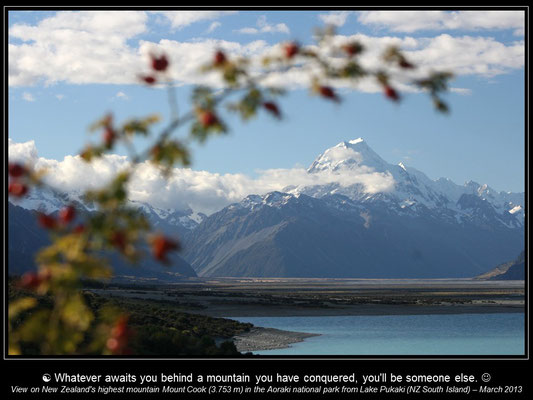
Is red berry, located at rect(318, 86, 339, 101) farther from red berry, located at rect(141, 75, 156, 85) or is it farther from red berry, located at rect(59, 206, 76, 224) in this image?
red berry, located at rect(59, 206, 76, 224)

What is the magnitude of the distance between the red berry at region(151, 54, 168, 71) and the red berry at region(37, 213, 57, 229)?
62.5 inches

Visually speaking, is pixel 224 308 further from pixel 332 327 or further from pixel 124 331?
pixel 124 331

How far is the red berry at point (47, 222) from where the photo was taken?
18.6 feet

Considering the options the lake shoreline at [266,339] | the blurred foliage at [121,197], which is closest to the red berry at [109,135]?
the blurred foliage at [121,197]

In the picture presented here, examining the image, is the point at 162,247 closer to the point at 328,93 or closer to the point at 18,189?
the point at 18,189

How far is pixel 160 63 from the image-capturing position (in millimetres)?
5852

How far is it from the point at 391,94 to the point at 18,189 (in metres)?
3.36
